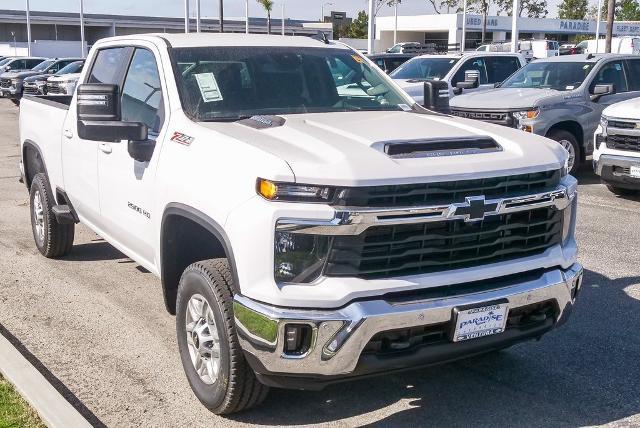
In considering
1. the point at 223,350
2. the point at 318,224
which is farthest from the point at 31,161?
the point at 318,224

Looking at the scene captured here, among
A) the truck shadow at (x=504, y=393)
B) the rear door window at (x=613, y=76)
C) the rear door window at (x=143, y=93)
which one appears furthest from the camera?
the rear door window at (x=613, y=76)

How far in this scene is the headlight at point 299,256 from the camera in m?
3.56

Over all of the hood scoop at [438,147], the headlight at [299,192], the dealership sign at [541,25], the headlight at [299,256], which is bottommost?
the headlight at [299,256]

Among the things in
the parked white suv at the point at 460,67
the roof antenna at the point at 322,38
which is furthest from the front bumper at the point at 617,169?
the parked white suv at the point at 460,67

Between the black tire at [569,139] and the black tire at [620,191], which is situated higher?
the black tire at [569,139]

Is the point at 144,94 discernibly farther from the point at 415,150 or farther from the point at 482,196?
the point at 482,196

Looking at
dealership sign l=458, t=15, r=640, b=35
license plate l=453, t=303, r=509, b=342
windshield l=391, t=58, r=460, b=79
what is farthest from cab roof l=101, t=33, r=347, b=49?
dealership sign l=458, t=15, r=640, b=35

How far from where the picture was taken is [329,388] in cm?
463

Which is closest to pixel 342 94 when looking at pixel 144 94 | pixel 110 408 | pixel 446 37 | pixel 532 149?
pixel 144 94

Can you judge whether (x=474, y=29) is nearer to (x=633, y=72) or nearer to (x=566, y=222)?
(x=633, y=72)

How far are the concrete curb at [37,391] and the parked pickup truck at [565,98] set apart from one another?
326 inches

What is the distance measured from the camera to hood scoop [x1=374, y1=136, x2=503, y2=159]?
151 inches

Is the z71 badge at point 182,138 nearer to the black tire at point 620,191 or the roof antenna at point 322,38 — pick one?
the roof antenna at point 322,38

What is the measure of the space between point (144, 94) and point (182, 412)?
2119 mm
